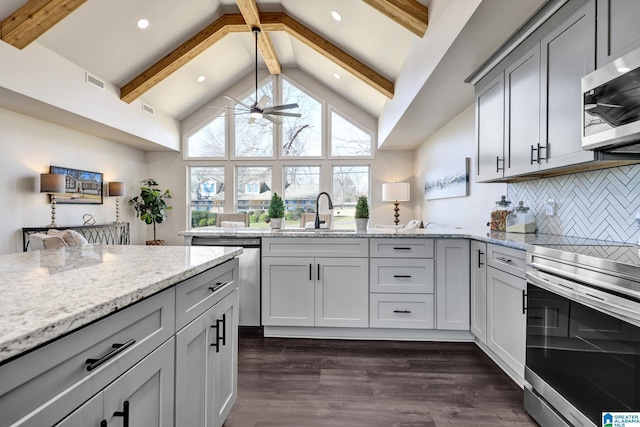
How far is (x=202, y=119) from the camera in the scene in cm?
728

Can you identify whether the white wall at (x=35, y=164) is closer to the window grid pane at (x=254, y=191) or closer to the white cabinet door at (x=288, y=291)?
the window grid pane at (x=254, y=191)

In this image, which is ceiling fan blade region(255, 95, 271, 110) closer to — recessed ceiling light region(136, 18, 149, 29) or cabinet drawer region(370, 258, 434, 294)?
recessed ceiling light region(136, 18, 149, 29)

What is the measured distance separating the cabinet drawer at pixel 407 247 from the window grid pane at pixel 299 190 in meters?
4.57

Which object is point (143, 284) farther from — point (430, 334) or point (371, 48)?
point (371, 48)

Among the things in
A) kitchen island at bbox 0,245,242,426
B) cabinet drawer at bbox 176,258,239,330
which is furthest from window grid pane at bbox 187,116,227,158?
cabinet drawer at bbox 176,258,239,330

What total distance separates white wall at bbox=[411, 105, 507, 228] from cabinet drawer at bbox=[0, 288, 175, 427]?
3249 mm

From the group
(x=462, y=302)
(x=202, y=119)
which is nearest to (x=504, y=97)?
(x=462, y=302)

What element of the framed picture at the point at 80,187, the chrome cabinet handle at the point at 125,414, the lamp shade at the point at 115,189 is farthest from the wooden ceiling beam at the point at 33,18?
the chrome cabinet handle at the point at 125,414

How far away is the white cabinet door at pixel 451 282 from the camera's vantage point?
2652mm

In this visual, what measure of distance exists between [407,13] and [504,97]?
4.36ft

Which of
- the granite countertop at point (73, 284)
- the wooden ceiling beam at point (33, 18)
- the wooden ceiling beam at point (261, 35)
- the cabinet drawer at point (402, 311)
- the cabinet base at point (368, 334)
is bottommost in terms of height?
the cabinet base at point (368, 334)

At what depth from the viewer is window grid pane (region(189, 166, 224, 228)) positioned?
288 inches

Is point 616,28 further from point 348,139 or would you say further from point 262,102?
point 348,139

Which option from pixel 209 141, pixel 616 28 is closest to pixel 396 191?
pixel 209 141
